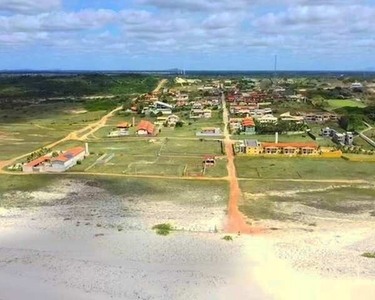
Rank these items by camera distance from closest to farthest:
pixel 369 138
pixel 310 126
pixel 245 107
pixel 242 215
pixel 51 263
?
pixel 51 263
pixel 242 215
pixel 369 138
pixel 310 126
pixel 245 107

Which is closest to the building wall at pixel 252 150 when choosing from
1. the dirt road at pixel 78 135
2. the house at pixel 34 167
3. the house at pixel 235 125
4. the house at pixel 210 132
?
the house at pixel 210 132

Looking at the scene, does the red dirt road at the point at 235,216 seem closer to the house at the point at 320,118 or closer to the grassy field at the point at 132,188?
the grassy field at the point at 132,188

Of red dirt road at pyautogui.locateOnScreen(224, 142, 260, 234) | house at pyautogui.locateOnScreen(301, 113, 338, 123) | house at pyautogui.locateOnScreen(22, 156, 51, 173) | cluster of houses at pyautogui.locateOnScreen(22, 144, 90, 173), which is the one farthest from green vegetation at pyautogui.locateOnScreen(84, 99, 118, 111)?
red dirt road at pyautogui.locateOnScreen(224, 142, 260, 234)

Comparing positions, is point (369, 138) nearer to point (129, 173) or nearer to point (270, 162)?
point (270, 162)

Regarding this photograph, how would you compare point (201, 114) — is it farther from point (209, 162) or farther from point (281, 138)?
point (209, 162)

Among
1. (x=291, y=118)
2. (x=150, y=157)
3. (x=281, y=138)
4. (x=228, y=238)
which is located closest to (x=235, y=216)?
(x=228, y=238)

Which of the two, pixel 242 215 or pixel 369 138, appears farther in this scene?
pixel 369 138

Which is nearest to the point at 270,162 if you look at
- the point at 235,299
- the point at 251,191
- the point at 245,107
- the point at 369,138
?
the point at 251,191
